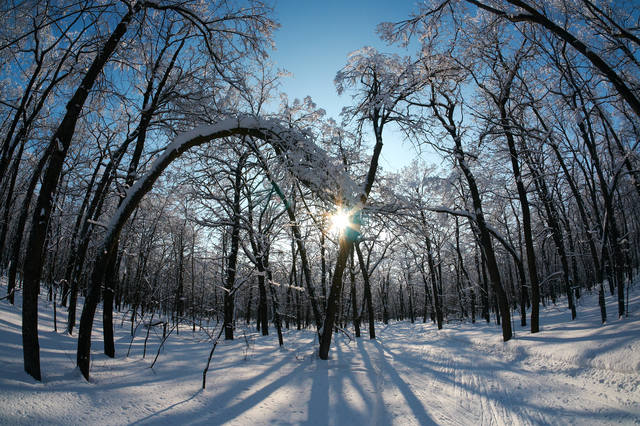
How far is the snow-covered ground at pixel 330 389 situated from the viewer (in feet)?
11.1

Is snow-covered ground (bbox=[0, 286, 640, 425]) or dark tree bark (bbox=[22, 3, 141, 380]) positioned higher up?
dark tree bark (bbox=[22, 3, 141, 380])

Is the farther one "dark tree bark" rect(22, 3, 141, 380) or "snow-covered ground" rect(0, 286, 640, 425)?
"dark tree bark" rect(22, 3, 141, 380)

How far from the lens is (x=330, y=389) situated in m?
5.08

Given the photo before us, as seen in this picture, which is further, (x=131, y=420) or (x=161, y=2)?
(x=161, y=2)

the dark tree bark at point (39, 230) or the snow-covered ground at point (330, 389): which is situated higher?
the dark tree bark at point (39, 230)

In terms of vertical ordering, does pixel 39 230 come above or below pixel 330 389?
above

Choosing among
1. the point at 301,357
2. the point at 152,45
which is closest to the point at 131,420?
the point at 301,357

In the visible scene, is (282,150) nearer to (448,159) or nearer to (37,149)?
(448,159)

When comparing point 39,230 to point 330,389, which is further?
point 330,389

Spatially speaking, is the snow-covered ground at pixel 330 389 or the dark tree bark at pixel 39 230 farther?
the dark tree bark at pixel 39 230

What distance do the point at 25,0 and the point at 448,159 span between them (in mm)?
11026

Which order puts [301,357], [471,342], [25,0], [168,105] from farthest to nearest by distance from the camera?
1. [471,342]
2. [301,357]
3. [168,105]
4. [25,0]

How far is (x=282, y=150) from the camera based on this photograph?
4711mm

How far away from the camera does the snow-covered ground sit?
3.40 m
